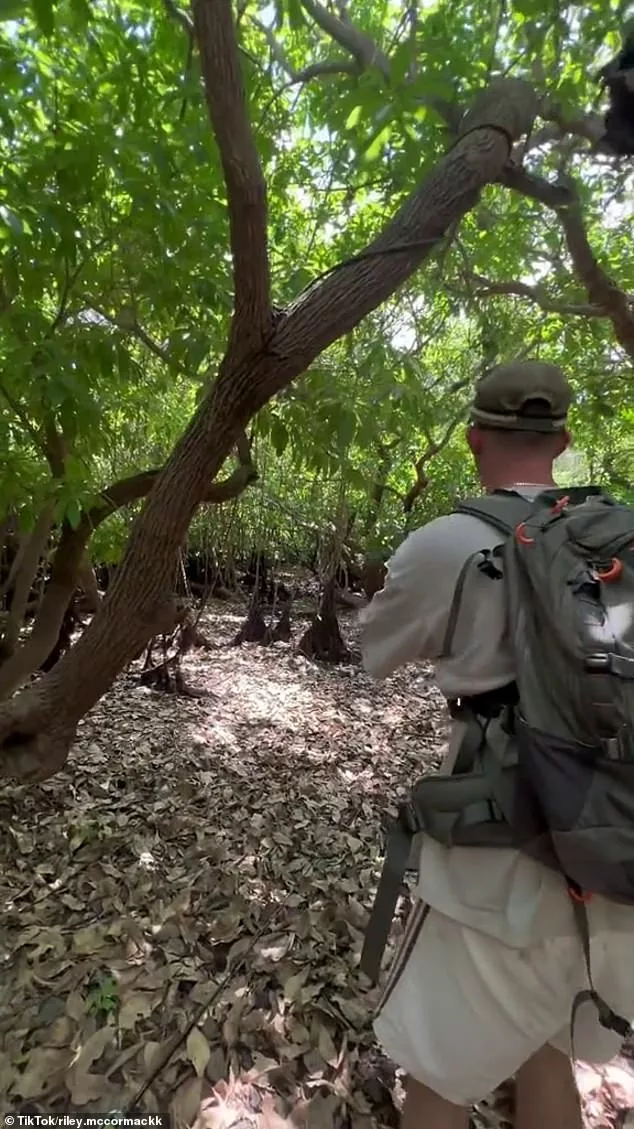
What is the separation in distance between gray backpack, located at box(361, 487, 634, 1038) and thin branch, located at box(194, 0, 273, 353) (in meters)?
1.06

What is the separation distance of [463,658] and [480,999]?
25.1 inches

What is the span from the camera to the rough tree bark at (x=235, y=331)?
6.04ft

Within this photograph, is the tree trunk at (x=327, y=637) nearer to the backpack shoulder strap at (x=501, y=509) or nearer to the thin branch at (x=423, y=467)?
the thin branch at (x=423, y=467)

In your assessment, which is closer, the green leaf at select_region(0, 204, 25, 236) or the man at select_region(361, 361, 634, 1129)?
the man at select_region(361, 361, 634, 1129)

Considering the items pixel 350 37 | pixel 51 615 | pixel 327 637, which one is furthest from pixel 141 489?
pixel 327 637

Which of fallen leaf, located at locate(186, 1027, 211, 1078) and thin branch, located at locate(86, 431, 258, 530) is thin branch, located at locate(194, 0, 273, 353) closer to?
thin branch, located at locate(86, 431, 258, 530)

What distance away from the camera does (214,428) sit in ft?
7.56

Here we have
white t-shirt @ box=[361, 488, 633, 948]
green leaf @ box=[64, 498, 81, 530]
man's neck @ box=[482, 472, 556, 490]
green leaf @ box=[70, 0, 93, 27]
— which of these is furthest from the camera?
green leaf @ box=[64, 498, 81, 530]

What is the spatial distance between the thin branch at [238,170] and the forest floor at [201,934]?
2.09 m

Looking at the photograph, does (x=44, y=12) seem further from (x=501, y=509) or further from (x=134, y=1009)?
(x=134, y=1009)

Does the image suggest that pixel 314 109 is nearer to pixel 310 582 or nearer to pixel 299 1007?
pixel 299 1007

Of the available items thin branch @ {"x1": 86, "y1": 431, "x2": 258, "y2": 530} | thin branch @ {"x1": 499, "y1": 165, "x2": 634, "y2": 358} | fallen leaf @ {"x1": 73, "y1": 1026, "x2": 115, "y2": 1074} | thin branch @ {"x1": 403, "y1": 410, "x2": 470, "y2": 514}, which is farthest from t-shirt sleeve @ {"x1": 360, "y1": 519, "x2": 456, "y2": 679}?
thin branch @ {"x1": 403, "y1": 410, "x2": 470, "y2": 514}

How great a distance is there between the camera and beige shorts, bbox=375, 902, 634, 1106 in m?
1.26

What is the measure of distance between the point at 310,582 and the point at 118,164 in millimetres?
9496
